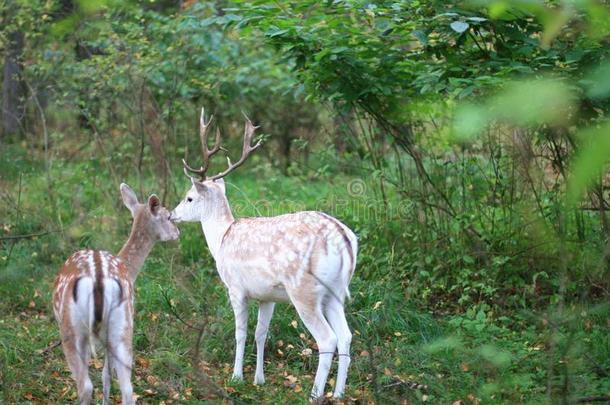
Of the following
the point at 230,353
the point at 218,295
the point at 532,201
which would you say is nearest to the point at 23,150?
the point at 218,295

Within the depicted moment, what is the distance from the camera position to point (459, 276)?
23.9 feet

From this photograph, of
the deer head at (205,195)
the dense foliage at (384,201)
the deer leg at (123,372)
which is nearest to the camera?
the deer leg at (123,372)

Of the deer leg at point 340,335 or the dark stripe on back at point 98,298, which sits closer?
the dark stripe on back at point 98,298

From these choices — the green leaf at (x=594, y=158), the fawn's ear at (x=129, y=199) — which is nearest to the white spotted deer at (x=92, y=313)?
the fawn's ear at (x=129, y=199)

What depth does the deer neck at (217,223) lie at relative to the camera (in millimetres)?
6379

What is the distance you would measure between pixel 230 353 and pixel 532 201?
3105mm

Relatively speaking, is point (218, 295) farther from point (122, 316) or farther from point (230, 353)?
point (122, 316)

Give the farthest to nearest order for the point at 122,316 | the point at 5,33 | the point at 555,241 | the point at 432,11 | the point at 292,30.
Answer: the point at 5,33 → the point at 555,241 → the point at 292,30 → the point at 432,11 → the point at 122,316

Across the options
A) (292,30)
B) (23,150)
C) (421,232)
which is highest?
(292,30)

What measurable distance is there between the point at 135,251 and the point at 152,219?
38 centimetres

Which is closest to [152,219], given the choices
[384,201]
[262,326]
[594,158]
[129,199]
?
[129,199]

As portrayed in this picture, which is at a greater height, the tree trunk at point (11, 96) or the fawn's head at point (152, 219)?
the fawn's head at point (152, 219)

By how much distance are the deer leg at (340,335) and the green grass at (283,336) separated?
117mm

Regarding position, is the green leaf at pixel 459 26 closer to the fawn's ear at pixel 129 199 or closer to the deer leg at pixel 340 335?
the deer leg at pixel 340 335
